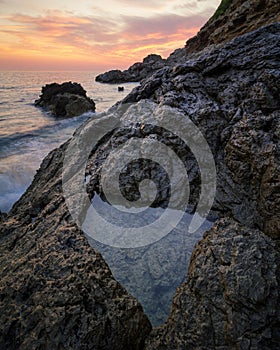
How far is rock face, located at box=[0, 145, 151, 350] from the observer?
220 centimetres

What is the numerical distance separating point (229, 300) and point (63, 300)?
5.28 ft

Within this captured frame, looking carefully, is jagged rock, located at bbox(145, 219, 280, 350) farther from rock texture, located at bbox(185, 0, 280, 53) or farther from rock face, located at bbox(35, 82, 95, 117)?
rock face, located at bbox(35, 82, 95, 117)

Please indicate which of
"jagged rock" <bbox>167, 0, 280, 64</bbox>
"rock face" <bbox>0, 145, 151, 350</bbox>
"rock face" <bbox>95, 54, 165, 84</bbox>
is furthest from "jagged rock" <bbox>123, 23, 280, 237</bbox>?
"rock face" <bbox>95, 54, 165, 84</bbox>

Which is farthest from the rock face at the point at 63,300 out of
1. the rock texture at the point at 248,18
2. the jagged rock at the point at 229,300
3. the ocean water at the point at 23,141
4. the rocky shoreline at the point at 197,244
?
the rock texture at the point at 248,18

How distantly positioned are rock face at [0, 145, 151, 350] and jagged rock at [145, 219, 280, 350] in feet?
1.26

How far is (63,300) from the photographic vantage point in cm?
239

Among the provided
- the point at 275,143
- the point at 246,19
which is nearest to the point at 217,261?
the point at 275,143

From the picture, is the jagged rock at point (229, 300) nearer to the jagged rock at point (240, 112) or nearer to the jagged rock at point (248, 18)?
the jagged rock at point (240, 112)

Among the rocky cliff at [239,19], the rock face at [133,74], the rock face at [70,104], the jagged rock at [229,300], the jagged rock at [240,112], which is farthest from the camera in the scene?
the rock face at [133,74]

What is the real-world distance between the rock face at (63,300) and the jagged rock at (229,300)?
39 cm

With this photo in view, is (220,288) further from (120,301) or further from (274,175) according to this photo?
(274,175)

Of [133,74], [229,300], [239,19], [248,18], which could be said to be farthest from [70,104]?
[133,74]

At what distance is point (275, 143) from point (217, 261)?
2.04 metres

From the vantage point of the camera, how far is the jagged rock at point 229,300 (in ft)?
6.33
